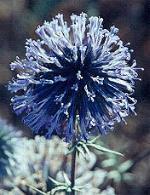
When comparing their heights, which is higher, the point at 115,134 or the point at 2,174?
the point at 115,134

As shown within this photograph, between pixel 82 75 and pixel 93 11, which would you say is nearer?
pixel 82 75

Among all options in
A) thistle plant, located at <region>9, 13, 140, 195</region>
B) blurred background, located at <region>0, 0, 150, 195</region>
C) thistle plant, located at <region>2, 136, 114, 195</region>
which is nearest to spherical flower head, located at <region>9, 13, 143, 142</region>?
thistle plant, located at <region>9, 13, 140, 195</region>

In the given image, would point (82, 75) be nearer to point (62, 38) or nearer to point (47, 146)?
point (62, 38)

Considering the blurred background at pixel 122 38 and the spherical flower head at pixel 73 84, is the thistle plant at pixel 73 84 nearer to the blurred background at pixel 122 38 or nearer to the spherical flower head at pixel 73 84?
the spherical flower head at pixel 73 84

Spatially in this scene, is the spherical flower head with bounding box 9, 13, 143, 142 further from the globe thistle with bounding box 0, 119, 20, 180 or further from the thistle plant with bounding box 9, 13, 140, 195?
the globe thistle with bounding box 0, 119, 20, 180

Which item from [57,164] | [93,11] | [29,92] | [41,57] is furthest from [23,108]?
[93,11]

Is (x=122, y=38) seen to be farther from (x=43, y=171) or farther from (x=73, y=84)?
(x=73, y=84)
